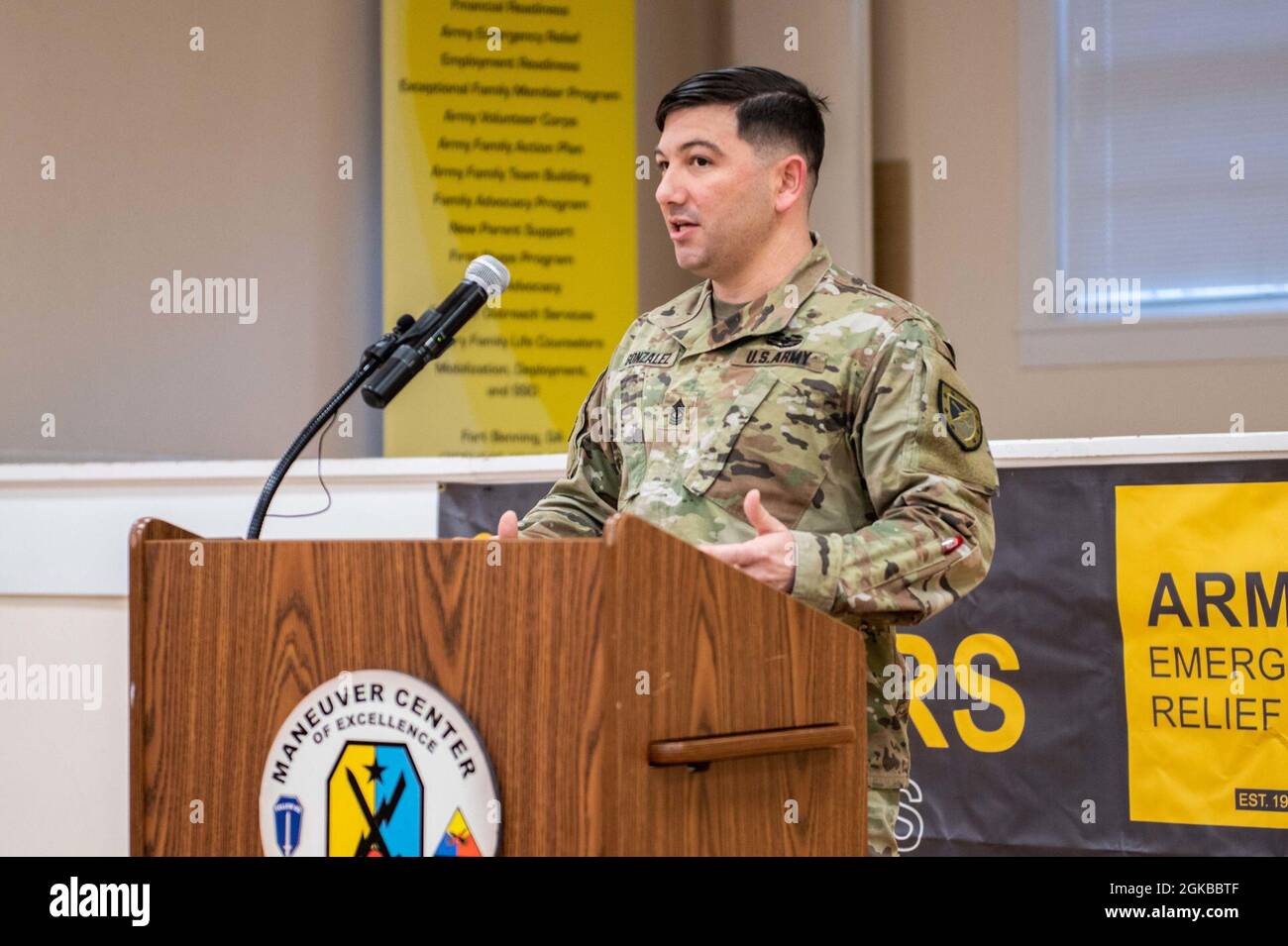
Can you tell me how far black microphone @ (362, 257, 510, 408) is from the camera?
5.65 ft

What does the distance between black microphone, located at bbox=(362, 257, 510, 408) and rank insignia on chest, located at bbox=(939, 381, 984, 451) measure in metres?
0.61

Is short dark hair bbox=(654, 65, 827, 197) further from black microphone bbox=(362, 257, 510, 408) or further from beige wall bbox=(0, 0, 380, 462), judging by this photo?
beige wall bbox=(0, 0, 380, 462)

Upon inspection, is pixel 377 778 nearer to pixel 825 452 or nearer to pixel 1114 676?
pixel 825 452

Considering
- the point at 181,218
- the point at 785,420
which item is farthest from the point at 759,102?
the point at 181,218

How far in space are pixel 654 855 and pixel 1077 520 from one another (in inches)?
72.6

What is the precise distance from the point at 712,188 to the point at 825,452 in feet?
1.39

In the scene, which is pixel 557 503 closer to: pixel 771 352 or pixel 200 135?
pixel 771 352

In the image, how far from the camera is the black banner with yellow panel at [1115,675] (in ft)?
8.93

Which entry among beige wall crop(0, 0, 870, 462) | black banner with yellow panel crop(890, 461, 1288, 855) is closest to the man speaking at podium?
black banner with yellow panel crop(890, 461, 1288, 855)

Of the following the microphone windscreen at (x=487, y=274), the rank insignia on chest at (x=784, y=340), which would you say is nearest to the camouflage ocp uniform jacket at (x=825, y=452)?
the rank insignia on chest at (x=784, y=340)

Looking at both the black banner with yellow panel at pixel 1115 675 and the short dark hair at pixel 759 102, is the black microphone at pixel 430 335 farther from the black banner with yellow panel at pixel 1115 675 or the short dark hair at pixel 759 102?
the black banner with yellow panel at pixel 1115 675

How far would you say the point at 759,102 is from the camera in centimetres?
200
